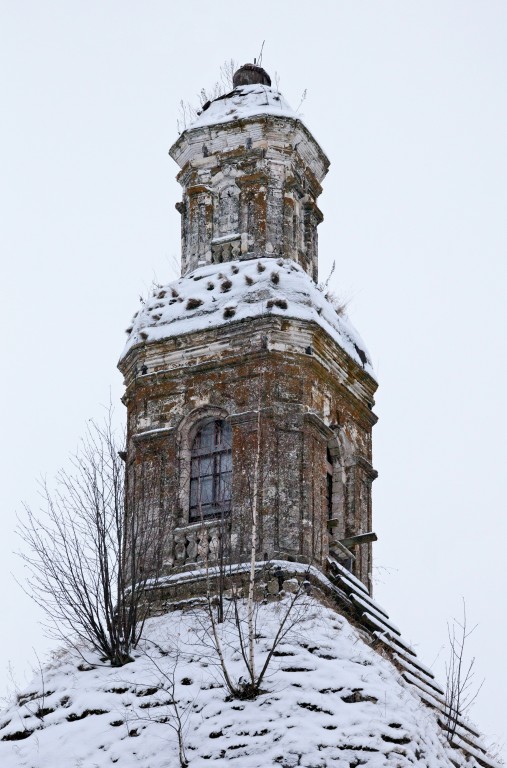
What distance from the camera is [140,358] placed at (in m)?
21.9

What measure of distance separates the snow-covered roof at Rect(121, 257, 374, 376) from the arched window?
1.44 meters

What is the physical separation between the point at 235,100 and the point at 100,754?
439 inches

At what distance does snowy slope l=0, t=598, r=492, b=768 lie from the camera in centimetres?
1570

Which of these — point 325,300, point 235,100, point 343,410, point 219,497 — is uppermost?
point 235,100

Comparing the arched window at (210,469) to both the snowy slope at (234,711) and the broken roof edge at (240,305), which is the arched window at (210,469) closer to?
the broken roof edge at (240,305)

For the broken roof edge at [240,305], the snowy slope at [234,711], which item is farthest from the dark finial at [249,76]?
the snowy slope at [234,711]

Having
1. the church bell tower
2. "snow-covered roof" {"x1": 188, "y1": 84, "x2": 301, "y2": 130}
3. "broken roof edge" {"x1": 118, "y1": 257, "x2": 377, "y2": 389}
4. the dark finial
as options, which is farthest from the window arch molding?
the dark finial

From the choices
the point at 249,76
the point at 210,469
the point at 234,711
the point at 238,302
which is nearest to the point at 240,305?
the point at 238,302

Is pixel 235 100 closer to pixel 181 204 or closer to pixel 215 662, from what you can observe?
pixel 181 204

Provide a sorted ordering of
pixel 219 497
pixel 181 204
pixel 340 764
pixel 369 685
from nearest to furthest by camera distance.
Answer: pixel 340 764
pixel 369 685
pixel 219 497
pixel 181 204

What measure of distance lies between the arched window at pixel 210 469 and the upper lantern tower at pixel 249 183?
283cm

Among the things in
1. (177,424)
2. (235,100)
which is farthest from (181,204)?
(177,424)

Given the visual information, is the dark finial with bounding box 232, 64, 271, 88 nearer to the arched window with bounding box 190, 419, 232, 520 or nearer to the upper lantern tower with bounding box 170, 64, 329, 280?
the upper lantern tower with bounding box 170, 64, 329, 280

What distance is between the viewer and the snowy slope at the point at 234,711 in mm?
15703
